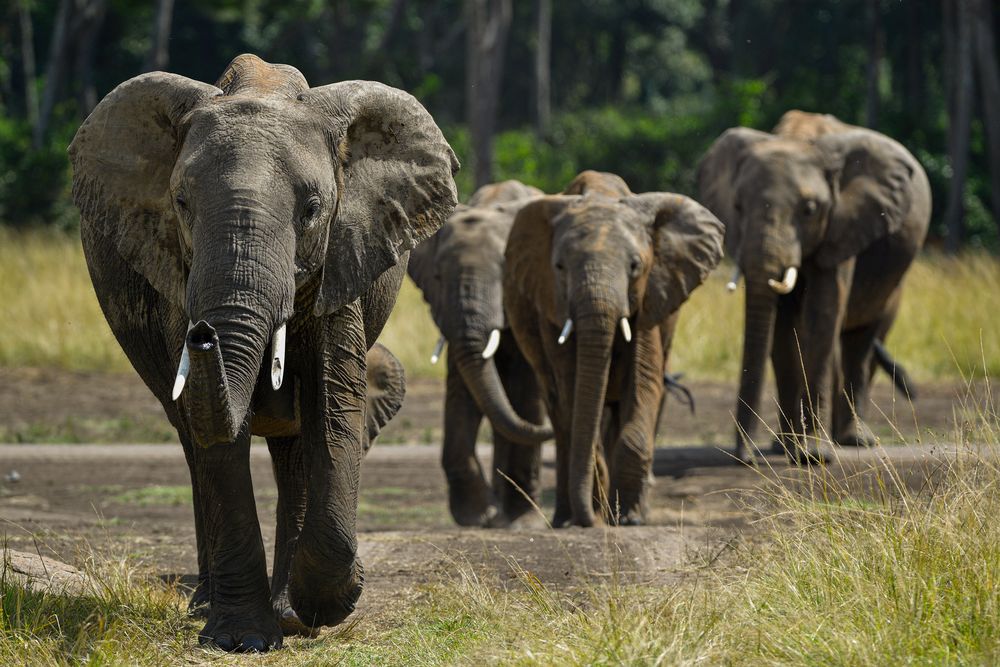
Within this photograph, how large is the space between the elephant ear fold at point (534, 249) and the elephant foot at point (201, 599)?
4.00 metres

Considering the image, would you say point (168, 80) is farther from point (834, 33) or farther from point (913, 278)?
point (834, 33)

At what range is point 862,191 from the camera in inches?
552

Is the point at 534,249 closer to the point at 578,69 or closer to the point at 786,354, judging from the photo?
the point at 786,354

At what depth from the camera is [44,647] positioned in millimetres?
5695

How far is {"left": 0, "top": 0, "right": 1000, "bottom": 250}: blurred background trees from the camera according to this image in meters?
27.8

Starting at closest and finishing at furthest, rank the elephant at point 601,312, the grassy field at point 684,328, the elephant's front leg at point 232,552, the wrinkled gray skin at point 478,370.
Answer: the elephant's front leg at point 232,552 < the elephant at point 601,312 < the wrinkled gray skin at point 478,370 < the grassy field at point 684,328

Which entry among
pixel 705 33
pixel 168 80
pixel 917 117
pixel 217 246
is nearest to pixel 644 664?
pixel 217 246

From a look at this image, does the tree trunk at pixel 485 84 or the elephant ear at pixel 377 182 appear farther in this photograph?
the tree trunk at pixel 485 84

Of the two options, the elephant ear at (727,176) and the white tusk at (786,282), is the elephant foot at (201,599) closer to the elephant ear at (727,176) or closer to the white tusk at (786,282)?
the white tusk at (786,282)

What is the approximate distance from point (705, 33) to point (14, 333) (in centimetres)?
3371

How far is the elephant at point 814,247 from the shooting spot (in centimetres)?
1311

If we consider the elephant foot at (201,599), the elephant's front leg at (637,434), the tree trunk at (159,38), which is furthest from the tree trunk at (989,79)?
the elephant foot at (201,599)

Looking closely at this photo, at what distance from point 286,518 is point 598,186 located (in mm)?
4504

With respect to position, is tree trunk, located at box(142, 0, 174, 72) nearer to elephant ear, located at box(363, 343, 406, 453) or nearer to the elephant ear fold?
the elephant ear fold
